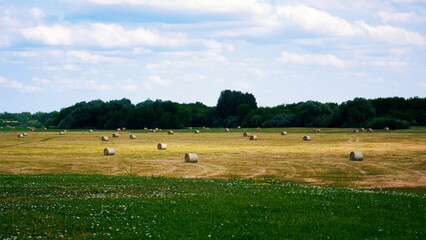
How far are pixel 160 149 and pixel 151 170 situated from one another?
19.9 metres

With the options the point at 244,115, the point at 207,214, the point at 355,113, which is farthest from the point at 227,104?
the point at 207,214

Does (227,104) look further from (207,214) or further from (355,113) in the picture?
(207,214)

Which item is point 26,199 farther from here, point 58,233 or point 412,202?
point 412,202

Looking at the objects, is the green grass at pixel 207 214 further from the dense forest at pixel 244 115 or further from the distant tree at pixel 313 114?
the distant tree at pixel 313 114

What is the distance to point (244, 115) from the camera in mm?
165250

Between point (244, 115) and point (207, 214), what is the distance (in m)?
152

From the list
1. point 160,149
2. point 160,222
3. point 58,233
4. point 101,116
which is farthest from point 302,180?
point 101,116

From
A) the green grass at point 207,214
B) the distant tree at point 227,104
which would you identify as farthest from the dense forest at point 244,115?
the green grass at point 207,214

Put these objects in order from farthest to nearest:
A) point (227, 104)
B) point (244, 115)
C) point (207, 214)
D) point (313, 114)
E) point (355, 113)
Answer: point (227, 104), point (244, 115), point (313, 114), point (355, 113), point (207, 214)

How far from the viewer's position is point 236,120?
6407 inches

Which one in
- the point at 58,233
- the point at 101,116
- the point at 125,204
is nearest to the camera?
the point at 58,233

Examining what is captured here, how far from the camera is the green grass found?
11617 millimetres

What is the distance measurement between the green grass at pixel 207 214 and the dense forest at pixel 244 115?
3740 inches

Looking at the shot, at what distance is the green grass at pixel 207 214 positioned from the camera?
11617mm
